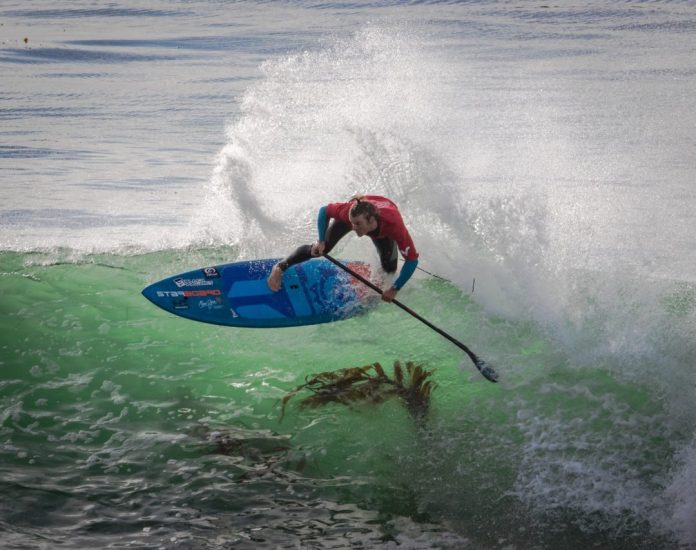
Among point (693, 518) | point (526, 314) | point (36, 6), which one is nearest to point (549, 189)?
point (526, 314)

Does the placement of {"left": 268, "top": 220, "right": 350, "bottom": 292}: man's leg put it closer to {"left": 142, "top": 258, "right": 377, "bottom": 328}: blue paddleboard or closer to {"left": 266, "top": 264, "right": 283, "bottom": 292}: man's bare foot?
{"left": 266, "top": 264, "right": 283, "bottom": 292}: man's bare foot

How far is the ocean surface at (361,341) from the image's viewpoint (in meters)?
5.27

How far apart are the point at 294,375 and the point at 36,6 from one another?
2806cm

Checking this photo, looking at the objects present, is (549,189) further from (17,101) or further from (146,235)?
(17,101)

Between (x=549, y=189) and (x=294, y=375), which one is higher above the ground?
(x=549, y=189)

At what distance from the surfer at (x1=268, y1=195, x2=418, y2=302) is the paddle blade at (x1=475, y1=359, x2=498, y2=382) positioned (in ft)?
3.10

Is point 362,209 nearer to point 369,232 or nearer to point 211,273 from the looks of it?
point 369,232

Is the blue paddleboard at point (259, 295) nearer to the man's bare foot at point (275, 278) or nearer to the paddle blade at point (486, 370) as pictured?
the man's bare foot at point (275, 278)

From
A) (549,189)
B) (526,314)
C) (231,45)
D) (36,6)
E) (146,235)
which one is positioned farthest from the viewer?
(36,6)

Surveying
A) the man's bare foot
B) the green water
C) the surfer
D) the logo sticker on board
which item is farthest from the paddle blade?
the logo sticker on board

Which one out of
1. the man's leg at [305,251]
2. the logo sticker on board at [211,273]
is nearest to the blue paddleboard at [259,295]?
the logo sticker on board at [211,273]

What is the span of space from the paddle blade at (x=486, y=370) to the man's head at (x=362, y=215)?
1.46 m

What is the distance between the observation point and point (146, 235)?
10.6 metres

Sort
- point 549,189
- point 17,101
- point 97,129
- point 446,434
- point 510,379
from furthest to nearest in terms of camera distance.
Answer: point 17,101
point 97,129
point 549,189
point 510,379
point 446,434
